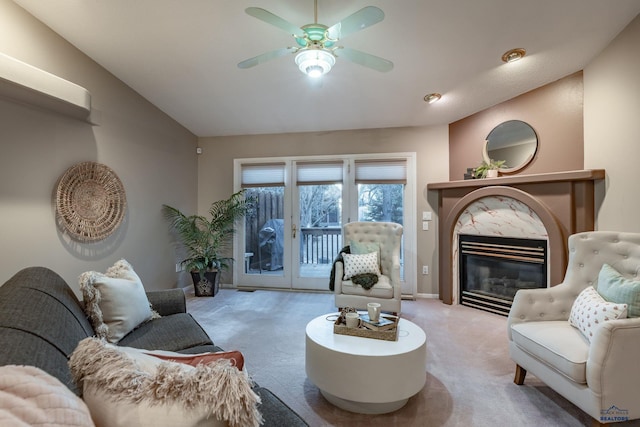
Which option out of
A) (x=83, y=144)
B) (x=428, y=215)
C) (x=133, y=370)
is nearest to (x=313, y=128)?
(x=428, y=215)

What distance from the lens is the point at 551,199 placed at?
3240 millimetres

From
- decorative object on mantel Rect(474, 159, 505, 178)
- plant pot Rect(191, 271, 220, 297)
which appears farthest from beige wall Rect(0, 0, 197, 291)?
decorative object on mantel Rect(474, 159, 505, 178)

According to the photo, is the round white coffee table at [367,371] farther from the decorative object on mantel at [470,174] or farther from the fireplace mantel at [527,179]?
the decorative object on mantel at [470,174]

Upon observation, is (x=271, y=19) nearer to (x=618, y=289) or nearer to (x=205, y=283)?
(x=618, y=289)

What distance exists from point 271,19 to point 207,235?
3.35 m

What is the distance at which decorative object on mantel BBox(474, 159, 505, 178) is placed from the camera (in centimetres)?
373

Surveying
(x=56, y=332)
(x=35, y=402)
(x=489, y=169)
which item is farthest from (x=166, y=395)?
(x=489, y=169)

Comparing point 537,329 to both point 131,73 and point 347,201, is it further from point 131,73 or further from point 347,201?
point 131,73

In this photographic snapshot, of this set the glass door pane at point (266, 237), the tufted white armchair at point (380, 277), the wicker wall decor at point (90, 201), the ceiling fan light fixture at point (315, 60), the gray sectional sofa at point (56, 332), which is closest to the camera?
the gray sectional sofa at point (56, 332)

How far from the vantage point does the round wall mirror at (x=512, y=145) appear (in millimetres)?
3525

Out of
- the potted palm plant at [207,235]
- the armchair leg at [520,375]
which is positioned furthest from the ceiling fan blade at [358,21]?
the potted palm plant at [207,235]

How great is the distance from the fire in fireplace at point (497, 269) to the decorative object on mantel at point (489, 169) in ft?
2.47

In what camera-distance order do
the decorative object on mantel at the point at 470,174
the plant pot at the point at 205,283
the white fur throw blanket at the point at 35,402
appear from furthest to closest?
the plant pot at the point at 205,283 < the decorative object on mantel at the point at 470,174 < the white fur throw blanket at the point at 35,402

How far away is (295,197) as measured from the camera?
15.8ft
